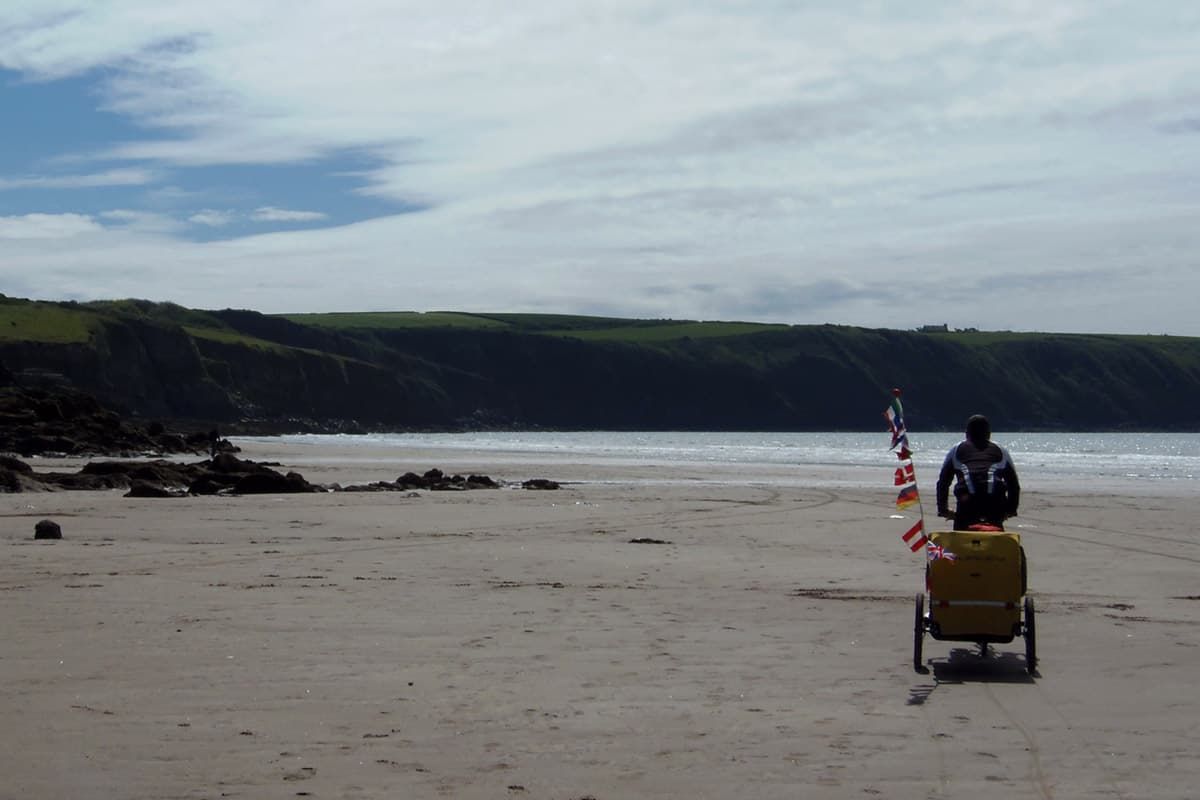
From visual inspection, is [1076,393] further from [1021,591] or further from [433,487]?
[1021,591]

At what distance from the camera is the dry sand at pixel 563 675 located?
241 inches

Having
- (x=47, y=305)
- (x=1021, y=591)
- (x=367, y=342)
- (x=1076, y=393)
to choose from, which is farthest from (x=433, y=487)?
(x=1076, y=393)

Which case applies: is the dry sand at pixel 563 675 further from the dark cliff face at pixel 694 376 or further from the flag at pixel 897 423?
the dark cliff face at pixel 694 376

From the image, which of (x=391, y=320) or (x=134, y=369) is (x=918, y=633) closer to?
(x=134, y=369)

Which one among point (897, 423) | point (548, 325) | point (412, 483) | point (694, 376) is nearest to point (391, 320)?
point (548, 325)

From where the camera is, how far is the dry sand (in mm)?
6133

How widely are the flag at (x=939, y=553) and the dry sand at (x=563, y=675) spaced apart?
2.59ft

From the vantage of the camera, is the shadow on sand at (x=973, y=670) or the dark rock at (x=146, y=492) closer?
the shadow on sand at (x=973, y=670)

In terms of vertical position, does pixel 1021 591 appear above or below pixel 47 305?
below

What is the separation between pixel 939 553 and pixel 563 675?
2.65 m

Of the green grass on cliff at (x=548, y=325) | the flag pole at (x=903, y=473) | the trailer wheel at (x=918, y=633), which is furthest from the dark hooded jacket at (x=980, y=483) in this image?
the green grass on cliff at (x=548, y=325)

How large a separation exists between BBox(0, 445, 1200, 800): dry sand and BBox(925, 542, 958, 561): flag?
0.79m

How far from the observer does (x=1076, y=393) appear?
17250 centimetres

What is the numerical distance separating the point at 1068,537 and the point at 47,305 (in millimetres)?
110052
